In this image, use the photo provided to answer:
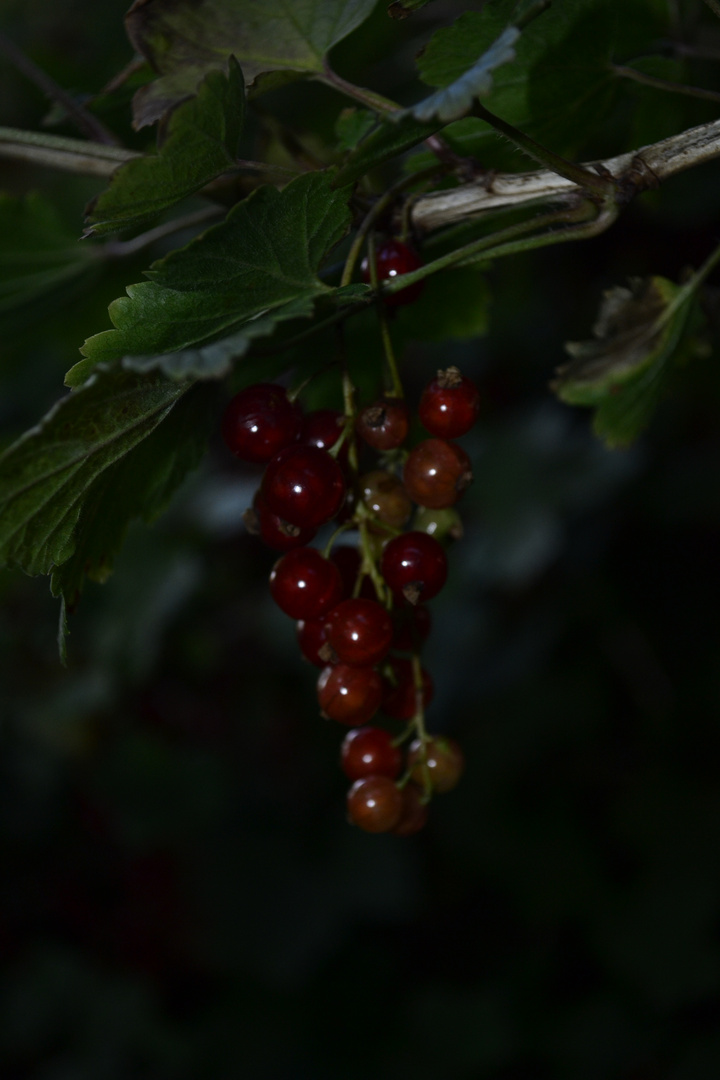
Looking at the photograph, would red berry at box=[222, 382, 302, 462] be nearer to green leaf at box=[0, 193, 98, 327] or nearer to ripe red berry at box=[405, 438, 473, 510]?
ripe red berry at box=[405, 438, 473, 510]

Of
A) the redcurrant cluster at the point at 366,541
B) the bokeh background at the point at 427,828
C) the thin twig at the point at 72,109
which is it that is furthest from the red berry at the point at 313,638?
the bokeh background at the point at 427,828

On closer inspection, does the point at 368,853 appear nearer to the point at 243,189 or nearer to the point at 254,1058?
the point at 254,1058

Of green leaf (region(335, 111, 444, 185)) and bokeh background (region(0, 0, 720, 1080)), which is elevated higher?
green leaf (region(335, 111, 444, 185))

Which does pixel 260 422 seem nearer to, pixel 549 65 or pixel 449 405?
pixel 449 405

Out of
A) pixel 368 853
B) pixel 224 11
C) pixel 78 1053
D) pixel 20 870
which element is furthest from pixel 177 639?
pixel 224 11

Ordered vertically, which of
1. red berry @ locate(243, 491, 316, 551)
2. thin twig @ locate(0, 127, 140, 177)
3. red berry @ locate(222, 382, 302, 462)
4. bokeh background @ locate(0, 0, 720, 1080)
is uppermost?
thin twig @ locate(0, 127, 140, 177)

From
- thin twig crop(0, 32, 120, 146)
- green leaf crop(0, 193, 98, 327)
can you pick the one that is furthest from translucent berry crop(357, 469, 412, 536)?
green leaf crop(0, 193, 98, 327)
